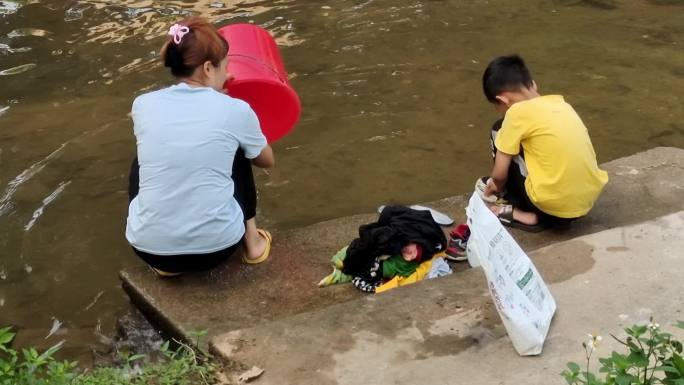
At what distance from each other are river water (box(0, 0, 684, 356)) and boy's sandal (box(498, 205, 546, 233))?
0.88 m

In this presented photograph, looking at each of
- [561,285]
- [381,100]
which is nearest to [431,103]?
[381,100]

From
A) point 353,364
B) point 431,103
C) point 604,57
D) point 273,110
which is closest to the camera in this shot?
point 353,364

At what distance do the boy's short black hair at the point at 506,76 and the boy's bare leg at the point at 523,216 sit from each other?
22.1 inches

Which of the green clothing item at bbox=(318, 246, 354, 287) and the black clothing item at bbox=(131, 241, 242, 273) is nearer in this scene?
the black clothing item at bbox=(131, 241, 242, 273)

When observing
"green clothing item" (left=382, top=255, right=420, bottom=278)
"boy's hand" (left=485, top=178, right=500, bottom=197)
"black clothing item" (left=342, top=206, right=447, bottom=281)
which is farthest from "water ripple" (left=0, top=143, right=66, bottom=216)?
"boy's hand" (left=485, top=178, right=500, bottom=197)

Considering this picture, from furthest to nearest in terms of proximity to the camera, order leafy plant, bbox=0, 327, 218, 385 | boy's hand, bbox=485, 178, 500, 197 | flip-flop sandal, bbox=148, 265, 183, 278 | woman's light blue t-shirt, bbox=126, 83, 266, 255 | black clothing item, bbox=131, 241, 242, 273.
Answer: boy's hand, bbox=485, 178, 500, 197
flip-flop sandal, bbox=148, 265, 183, 278
black clothing item, bbox=131, 241, 242, 273
woman's light blue t-shirt, bbox=126, 83, 266, 255
leafy plant, bbox=0, 327, 218, 385

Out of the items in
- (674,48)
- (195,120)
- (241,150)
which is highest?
(195,120)

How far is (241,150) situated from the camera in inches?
137

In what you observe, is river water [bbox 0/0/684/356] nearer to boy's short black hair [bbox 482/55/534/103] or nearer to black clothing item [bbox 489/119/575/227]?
black clothing item [bbox 489/119/575/227]

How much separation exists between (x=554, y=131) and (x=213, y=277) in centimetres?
165

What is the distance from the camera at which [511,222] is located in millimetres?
3924

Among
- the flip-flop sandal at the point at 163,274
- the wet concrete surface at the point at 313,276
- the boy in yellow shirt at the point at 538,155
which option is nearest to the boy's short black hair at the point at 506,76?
the boy in yellow shirt at the point at 538,155

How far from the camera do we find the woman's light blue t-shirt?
3.24 metres

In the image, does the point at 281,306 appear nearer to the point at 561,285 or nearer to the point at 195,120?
the point at 195,120
